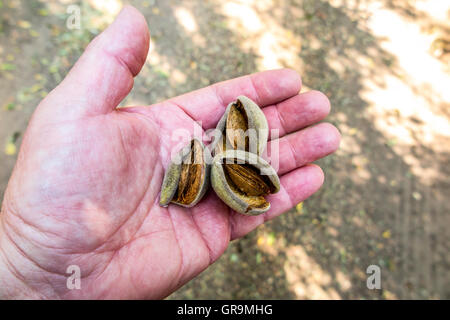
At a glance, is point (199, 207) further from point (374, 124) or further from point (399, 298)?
point (374, 124)

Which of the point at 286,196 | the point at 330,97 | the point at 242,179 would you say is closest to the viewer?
the point at 242,179

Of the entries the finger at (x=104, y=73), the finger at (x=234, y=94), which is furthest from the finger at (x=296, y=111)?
the finger at (x=104, y=73)

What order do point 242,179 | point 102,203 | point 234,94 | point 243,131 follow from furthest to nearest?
point 234,94 → point 243,131 → point 242,179 → point 102,203

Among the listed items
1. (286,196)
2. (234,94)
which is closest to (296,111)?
(234,94)

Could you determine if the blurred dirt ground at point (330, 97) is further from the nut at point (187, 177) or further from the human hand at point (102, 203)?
the nut at point (187, 177)

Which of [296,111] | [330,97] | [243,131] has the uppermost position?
[243,131]

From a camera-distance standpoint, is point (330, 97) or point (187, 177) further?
point (330, 97)

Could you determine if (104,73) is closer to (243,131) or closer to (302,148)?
(243,131)
